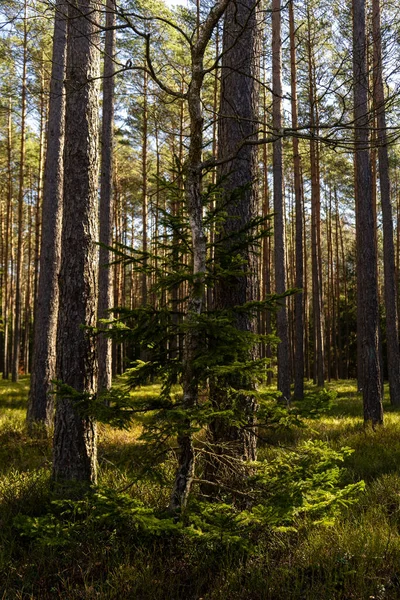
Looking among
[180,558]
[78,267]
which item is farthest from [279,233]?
[180,558]

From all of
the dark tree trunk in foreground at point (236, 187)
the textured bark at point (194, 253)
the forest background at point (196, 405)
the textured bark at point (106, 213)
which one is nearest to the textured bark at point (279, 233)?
the forest background at point (196, 405)

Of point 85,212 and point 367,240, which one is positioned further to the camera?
point 367,240

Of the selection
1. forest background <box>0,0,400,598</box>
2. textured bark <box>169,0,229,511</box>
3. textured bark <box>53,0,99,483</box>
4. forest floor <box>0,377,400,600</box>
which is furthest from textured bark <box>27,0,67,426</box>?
textured bark <box>169,0,229,511</box>

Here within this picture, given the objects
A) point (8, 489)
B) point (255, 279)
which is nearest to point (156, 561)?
point (8, 489)

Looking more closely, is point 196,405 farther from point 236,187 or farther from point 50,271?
point 50,271

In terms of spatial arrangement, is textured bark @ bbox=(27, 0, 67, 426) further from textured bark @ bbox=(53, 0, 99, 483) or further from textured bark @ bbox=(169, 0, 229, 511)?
textured bark @ bbox=(169, 0, 229, 511)

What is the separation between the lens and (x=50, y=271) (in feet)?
28.3

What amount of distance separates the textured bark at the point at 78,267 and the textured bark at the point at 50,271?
3524mm

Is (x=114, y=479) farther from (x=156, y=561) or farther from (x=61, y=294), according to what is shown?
(x=61, y=294)

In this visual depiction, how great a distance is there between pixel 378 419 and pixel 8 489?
6526 millimetres

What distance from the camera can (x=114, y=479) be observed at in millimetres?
4914

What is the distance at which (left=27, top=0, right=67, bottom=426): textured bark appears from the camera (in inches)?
321

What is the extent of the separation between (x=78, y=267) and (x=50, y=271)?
160 inches

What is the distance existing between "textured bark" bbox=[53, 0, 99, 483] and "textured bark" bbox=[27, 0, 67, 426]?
11.6 feet
